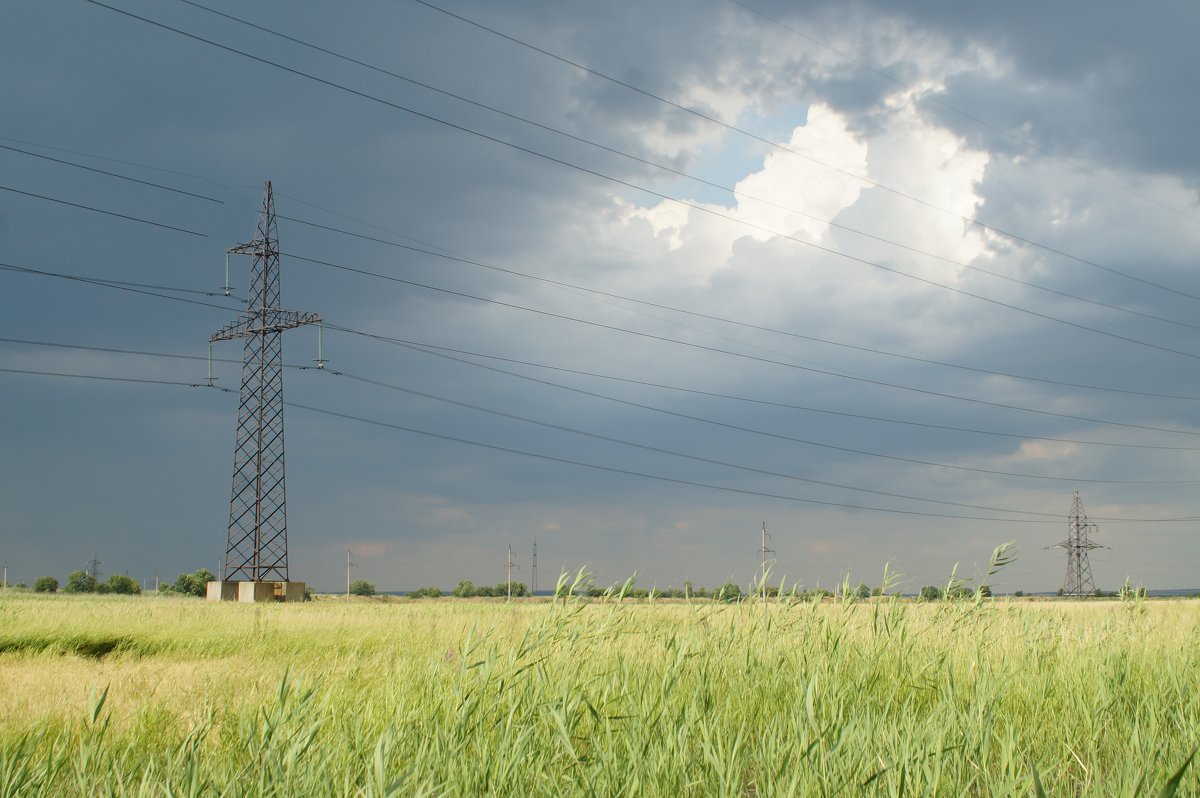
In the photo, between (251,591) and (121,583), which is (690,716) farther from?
(121,583)

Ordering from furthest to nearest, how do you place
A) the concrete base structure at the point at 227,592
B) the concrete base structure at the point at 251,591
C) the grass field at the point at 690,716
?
the concrete base structure at the point at 227,592
the concrete base structure at the point at 251,591
the grass field at the point at 690,716

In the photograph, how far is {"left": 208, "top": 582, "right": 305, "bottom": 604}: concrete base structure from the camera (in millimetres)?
36719

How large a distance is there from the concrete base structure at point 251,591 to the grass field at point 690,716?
27603 mm

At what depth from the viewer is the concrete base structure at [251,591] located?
120ft

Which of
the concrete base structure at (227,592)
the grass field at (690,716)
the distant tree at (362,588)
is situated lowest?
the distant tree at (362,588)

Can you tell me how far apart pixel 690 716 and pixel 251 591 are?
37014mm

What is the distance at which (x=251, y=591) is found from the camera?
121 feet

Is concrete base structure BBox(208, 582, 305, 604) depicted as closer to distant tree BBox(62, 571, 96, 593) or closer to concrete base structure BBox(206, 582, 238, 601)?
concrete base structure BBox(206, 582, 238, 601)

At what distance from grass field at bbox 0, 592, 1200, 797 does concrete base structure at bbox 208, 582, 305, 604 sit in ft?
90.6

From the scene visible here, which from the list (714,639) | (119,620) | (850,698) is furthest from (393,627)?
(850,698)

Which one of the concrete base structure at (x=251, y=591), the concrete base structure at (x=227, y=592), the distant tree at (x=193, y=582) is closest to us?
the concrete base structure at (x=251, y=591)

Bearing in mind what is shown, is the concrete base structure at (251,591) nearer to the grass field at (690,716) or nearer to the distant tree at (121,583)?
the grass field at (690,716)

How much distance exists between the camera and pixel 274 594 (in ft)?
123

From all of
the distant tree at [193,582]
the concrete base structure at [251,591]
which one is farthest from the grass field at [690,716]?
the distant tree at [193,582]
